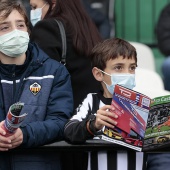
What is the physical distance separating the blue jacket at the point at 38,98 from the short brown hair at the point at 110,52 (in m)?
0.25

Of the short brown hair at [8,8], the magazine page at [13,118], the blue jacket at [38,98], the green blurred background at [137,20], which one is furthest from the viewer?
the green blurred background at [137,20]

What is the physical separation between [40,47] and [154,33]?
5037mm

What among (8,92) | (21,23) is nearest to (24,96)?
(8,92)

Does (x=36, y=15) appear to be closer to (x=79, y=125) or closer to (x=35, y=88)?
(x=35, y=88)

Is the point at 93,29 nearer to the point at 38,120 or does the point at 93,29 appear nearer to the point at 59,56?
the point at 59,56

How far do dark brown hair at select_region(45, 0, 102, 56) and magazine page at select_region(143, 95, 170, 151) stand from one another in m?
1.09

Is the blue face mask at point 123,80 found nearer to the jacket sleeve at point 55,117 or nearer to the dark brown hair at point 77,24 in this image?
the jacket sleeve at point 55,117

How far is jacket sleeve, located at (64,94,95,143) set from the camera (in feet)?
18.4

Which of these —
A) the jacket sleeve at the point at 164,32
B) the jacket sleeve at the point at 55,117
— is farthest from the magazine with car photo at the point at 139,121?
the jacket sleeve at the point at 164,32

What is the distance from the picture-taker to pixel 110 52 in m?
6.02

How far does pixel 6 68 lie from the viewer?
5.84 metres

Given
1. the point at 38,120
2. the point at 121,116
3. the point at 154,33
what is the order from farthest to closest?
the point at 154,33 → the point at 38,120 → the point at 121,116

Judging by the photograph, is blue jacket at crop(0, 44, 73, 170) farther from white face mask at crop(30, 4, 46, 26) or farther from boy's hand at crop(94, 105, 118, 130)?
white face mask at crop(30, 4, 46, 26)

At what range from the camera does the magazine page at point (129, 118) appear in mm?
5426
